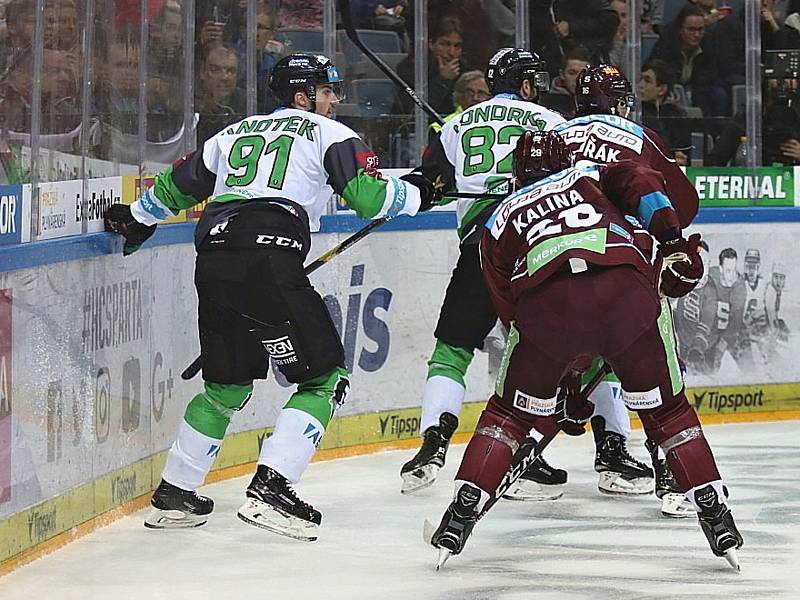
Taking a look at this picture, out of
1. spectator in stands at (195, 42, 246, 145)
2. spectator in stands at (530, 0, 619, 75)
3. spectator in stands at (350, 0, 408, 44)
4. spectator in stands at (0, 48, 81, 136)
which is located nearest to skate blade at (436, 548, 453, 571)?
spectator in stands at (0, 48, 81, 136)

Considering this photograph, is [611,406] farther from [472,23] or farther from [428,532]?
[472,23]

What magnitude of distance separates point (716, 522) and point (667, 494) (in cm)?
93

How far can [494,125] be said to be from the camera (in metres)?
5.21

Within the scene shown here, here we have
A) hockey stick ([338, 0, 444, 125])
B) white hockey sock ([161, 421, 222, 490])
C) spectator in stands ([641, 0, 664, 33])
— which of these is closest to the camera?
white hockey sock ([161, 421, 222, 490])

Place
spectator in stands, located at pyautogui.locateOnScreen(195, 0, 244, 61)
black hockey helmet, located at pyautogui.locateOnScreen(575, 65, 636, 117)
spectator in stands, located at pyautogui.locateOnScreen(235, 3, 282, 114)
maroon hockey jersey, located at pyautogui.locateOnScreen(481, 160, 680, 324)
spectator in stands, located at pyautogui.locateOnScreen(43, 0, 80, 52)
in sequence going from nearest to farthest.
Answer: maroon hockey jersey, located at pyautogui.locateOnScreen(481, 160, 680, 324)
spectator in stands, located at pyautogui.locateOnScreen(43, 0, 80, 52)
black hockey helmet, located at pyautogui.locateOnScreen(575, 65, 636, 117)
spectator in stands, located at pyautogui.locateOnScreen(195, 0, 244, 61)
spectator in stands, located at pyautogui.locateOnScreen(235, 3, 282, 114)

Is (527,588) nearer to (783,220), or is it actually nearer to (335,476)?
(335,476)

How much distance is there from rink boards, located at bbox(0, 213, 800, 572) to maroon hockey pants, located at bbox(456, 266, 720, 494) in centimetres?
107

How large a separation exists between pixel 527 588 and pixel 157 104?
2178mm

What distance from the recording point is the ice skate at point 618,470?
16.7 ft

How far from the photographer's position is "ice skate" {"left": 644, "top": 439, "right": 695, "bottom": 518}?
474 cm

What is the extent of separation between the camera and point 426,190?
4.75 meters

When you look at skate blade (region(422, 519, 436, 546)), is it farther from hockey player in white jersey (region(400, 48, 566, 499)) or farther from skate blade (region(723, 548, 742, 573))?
hockey player in white jersey (region(400, 48, 566, 499))

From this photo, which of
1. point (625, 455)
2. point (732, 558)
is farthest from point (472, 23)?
point (732, 558)

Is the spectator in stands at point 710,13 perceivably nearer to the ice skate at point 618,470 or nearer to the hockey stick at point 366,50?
the hockey stick at point 366,50
